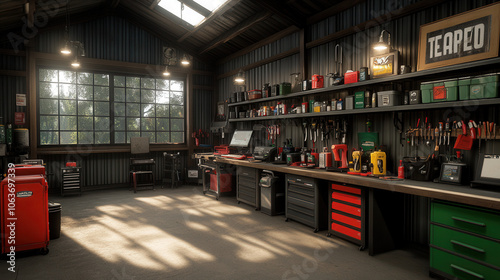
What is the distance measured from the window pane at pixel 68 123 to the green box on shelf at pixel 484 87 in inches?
307

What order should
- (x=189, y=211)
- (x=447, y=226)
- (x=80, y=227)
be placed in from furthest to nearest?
(x=189, y=211), (x=80, y=227), (x=447, y=226)

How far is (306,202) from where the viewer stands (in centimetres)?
437

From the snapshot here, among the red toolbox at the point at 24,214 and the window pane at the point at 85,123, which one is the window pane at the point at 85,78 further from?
the red toolbox at the point at 24,214

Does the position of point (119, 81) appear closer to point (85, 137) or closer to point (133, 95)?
point (133, 95)

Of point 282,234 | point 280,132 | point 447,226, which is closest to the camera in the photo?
point 447,226

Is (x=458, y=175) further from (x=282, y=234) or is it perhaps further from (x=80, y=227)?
(x=80, y=227)

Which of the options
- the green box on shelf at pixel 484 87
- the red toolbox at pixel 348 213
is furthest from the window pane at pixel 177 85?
the green box on shelf at pixel 484 87

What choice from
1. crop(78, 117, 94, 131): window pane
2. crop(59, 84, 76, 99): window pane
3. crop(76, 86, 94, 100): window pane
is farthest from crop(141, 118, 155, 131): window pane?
crop(59, 84, 76, 99): window pane

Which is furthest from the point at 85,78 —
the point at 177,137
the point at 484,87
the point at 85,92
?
the point at 484,87

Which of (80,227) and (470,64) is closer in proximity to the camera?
(470,64)

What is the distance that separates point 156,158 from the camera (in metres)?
8.15

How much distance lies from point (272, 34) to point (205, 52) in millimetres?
2656

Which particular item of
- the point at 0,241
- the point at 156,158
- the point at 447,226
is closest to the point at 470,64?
the point at 447,226

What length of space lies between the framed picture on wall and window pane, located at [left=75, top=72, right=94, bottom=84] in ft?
21.6
